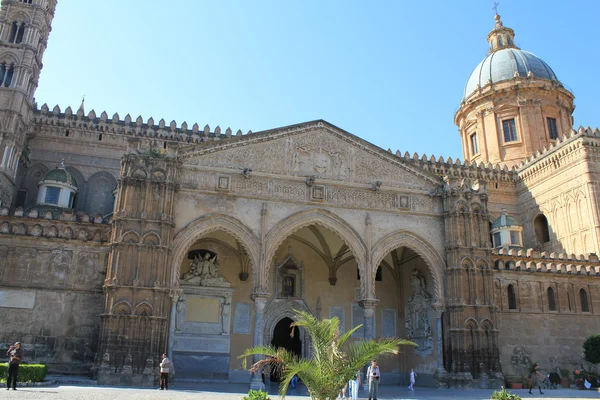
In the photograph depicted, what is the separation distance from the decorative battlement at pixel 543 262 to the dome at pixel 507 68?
63.6 feet

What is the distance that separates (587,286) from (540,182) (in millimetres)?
10009

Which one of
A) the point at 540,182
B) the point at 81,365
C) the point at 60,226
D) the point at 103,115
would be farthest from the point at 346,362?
the point at 540,182

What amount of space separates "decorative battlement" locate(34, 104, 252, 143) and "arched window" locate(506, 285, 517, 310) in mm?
17182

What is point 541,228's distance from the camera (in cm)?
3688

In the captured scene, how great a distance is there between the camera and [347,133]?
23.6m

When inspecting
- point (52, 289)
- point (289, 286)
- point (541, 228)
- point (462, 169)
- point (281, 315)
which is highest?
point (462, 169)

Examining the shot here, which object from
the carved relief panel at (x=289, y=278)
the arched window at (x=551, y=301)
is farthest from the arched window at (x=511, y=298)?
the carved relief panel at (x=289, y=278)

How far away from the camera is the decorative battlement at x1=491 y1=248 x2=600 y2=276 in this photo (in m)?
27.3

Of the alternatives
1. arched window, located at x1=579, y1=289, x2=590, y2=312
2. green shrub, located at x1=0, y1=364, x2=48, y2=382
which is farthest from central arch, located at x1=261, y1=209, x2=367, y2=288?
arched window, located at x1=579, y1=289, x2=590, y2=312

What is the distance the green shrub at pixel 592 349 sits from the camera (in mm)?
24469

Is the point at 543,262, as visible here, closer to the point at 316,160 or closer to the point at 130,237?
the point at 316,160

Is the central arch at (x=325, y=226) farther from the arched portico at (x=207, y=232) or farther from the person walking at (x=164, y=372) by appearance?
the person walking at (x=164, y=372)

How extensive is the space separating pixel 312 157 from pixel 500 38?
35036 mm

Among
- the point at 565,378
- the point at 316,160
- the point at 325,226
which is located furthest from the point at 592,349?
the point at 316,160
